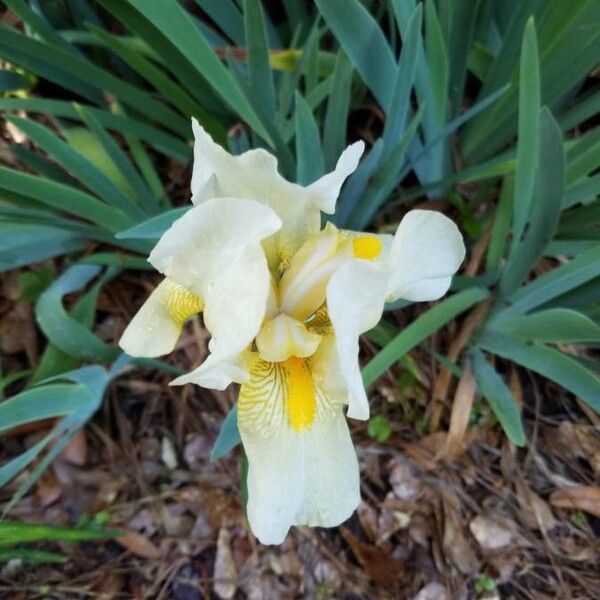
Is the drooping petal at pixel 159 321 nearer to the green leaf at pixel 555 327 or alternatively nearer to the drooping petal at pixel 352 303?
the drooping petal at pixel 352 303

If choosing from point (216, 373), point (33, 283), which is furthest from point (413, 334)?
point (33, 283)

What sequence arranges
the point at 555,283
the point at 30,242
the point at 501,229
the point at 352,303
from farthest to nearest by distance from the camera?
1. the point at 501,229
2. the point at 30,242
3. the point at 555,283
4. the point at 352,303

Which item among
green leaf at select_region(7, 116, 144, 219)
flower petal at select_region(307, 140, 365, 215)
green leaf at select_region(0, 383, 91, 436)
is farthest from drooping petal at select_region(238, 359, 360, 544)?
green leaf at select_region(7, 116, 144, 219)

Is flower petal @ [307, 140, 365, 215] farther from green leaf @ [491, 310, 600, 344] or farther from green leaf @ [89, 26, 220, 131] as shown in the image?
green leaf @ [89, 26, 220, 131]

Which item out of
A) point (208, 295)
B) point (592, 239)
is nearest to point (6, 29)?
point (208, 295)

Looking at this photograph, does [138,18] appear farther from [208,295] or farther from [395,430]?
[395,430]

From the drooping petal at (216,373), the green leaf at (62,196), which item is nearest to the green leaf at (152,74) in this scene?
the green leaf at (62,196)

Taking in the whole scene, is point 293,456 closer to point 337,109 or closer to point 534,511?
point 337,109
